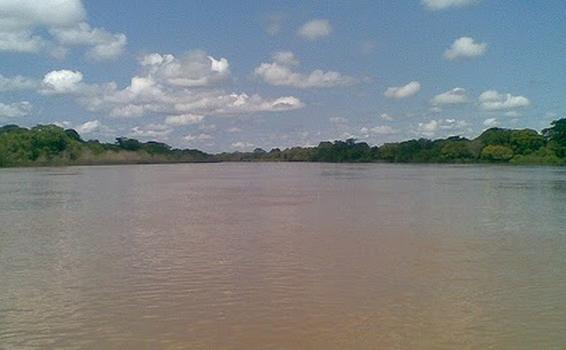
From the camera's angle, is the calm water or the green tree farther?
the green tree

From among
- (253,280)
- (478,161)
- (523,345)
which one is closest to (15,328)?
(253,280)

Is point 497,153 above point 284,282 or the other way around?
above

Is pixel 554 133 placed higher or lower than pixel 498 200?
higher

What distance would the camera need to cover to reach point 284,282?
34.7ft

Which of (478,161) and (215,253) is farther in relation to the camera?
(478,161)

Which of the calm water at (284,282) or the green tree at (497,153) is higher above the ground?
the green tree at (497,153)

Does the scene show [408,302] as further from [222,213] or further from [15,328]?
[222,213]

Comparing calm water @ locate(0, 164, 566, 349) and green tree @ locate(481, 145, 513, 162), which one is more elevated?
green tree @ locate(481, 145, 513, 162)

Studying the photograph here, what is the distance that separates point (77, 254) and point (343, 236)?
7.18 metres

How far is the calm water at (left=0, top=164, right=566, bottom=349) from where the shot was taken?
768cm

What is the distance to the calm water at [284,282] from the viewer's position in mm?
7684

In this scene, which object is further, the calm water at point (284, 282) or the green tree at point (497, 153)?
the green tree at point (497, 153)

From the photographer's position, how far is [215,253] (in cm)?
1359

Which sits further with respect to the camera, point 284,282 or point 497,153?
point 497,153
